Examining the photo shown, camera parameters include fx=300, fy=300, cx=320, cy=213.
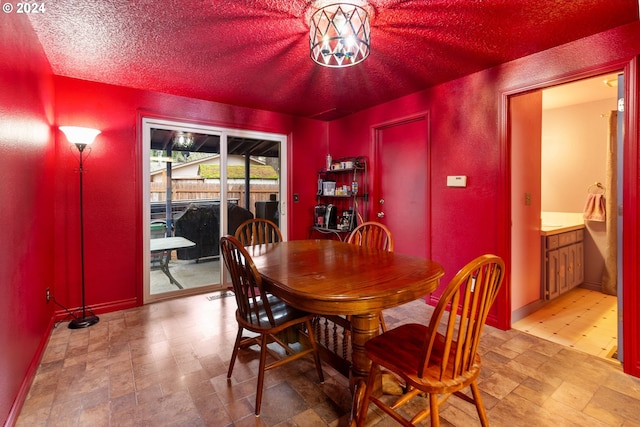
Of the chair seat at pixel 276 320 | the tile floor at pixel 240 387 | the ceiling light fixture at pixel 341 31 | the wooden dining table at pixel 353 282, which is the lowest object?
the tile floor at pixel 240 387

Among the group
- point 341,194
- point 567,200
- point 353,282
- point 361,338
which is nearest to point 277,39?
point 353,282

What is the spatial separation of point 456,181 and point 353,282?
2.00 metres

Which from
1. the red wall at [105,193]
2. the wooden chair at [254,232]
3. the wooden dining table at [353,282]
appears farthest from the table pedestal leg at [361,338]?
the red wall at [105,193]

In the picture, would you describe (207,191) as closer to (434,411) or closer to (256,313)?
(256,313)

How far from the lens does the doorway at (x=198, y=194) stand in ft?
11.0

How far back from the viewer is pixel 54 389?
5.99ft

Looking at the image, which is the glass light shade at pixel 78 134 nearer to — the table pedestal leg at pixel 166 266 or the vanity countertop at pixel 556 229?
the table pedestal leg at pixel 166 266

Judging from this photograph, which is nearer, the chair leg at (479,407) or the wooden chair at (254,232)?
the chair leg at (479,407)

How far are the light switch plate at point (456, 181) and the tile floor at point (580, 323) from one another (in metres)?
1.37

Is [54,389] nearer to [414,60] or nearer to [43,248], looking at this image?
[43,248]

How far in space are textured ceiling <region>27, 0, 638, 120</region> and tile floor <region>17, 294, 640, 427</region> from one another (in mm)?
2285

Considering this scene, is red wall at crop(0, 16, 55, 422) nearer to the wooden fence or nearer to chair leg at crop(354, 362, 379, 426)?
the wooden fence

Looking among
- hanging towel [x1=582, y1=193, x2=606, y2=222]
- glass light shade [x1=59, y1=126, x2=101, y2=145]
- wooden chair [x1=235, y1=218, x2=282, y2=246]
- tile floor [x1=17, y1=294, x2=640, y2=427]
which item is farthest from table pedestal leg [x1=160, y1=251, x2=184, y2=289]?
hanging towel [x1=582, y1=193, x2=606, y2=222]

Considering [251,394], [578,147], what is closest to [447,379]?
[251,394]
